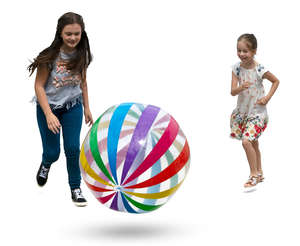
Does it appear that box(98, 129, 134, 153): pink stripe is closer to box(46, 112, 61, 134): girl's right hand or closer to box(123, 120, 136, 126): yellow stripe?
box(123, 120, 136, 126): yellow stripe

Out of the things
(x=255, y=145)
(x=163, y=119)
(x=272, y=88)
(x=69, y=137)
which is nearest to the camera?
(x=163, y=119)

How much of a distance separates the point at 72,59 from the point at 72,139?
0.93 m

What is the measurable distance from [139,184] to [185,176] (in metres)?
0.65

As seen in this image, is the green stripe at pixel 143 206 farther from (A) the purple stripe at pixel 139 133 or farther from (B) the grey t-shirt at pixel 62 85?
(B) the grey t-shirt at pixel 62 85

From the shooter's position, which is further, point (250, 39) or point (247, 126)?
point (247, 126)

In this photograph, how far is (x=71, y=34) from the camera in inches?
284

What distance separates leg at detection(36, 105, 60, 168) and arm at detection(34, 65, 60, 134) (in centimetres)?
28

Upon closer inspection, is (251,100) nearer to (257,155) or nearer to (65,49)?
(257,155)

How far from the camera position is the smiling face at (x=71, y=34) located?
7177mm

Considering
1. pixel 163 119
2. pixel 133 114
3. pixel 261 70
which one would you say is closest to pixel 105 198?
pixel 133 114

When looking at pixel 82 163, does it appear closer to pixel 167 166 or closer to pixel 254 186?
pixel 167 166

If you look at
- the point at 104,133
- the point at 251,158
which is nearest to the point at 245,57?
the point at 251,158

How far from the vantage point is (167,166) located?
21.5ft

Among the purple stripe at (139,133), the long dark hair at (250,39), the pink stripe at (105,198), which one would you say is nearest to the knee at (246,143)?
the long dark hair at (250,39)
